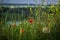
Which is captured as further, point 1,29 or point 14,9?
point 14,9

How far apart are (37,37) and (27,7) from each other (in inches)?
20.6

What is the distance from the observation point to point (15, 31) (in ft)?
7.65

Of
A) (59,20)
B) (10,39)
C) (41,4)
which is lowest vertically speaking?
(10,39)

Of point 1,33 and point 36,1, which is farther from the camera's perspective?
point 36,1

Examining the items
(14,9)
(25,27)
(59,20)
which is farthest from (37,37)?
(14,9)

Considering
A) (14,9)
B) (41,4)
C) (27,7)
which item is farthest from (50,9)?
(14,9)

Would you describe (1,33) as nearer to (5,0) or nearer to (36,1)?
(5,0)

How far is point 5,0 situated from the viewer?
8.08ft

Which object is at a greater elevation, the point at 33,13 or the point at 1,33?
the point at 33,13

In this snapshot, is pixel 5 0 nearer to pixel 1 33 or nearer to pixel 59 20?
pixel 1 33

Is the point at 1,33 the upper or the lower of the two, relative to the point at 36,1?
lower

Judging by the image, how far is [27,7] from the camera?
254 centimetres

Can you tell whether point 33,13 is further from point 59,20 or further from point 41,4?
point 59,20

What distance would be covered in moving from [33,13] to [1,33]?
545 mm
